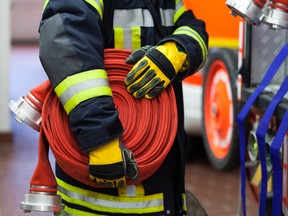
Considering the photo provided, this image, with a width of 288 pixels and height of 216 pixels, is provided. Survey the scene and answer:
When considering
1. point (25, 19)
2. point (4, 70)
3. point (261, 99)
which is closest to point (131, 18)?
point (261, 99)

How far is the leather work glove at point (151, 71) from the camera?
2.29m

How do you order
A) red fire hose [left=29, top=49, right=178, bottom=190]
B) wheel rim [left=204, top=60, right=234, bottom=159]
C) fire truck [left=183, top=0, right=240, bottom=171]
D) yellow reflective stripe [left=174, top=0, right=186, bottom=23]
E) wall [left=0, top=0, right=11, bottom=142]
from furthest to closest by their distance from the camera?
wall [left=0, top=0, right=11, bottom=142] < wheel rim [left=204, top=60, right=234, bottom=159] < fire truck [left=183, top=0, right=240, bottom=171] < yellow reflective stripe [left=174, top=0, right=186, bottom=23] < red fire hose [left=29, top=49, right=178, bottom=190]

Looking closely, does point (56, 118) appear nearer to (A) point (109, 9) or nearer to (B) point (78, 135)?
(B) point (78, 135)

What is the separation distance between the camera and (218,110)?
17.5 feet

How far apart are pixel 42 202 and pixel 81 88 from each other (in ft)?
1.31

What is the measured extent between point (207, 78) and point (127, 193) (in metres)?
3.17

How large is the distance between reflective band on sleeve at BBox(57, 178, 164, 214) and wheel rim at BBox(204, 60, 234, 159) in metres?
2.81

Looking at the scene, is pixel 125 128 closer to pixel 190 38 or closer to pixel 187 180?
pixel 190 38

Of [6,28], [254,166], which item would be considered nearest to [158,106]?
[254,166]

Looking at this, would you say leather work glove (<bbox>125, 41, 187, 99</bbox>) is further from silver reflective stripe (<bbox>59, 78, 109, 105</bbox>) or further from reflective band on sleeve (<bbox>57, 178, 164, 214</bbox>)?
reflective band on sleeve (<bbox>57, 178, 164, 214</bbox>)

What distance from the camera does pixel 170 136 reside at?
92.0 inches

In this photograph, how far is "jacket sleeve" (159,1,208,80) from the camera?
7.80 ft

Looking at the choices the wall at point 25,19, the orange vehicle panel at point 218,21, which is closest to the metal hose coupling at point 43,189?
the orange vehicle panel at point 218,21

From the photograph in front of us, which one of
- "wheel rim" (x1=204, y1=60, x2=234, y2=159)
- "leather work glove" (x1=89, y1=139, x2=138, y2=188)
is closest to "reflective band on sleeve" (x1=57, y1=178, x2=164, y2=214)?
"leather work glove" (x1=89, y1=139, x2=138, y2=188)
